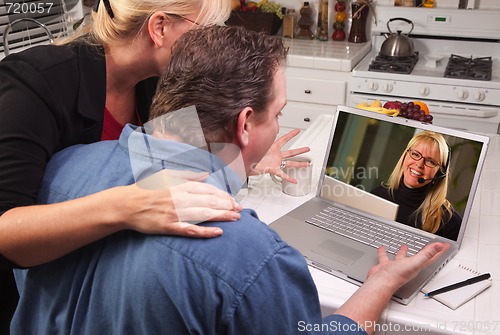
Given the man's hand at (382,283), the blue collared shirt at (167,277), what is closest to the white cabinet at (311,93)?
the man's hand at (382,283)

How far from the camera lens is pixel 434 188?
3.95ft

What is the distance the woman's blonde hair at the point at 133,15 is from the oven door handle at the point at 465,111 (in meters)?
2.09

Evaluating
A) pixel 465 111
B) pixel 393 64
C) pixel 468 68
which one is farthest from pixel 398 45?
pixel 465 111

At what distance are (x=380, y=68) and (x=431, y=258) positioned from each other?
7.17 ft

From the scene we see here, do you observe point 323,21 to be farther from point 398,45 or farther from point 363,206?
point 363,206

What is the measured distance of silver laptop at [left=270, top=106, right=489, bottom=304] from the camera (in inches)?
45.6

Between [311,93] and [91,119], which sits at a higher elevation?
[91,119]

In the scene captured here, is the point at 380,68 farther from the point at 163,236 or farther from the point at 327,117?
the point at 163,236

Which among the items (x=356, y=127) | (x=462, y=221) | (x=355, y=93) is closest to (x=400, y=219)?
(x=462, y=221)

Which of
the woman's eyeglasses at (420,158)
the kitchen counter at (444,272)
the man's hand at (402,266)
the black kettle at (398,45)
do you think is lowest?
the kitchen counter at (444,272)

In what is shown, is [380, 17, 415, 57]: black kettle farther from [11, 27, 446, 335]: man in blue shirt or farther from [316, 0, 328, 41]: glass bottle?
[11, 27, 446, 335]: man in blue shirt

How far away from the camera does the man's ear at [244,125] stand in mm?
809

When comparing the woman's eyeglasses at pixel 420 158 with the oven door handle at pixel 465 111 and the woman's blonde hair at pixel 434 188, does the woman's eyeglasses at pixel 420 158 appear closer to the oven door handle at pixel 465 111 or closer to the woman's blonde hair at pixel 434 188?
the woman's blonde hair at pixel 434 188

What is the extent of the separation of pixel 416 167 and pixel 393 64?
2012 millimetres
